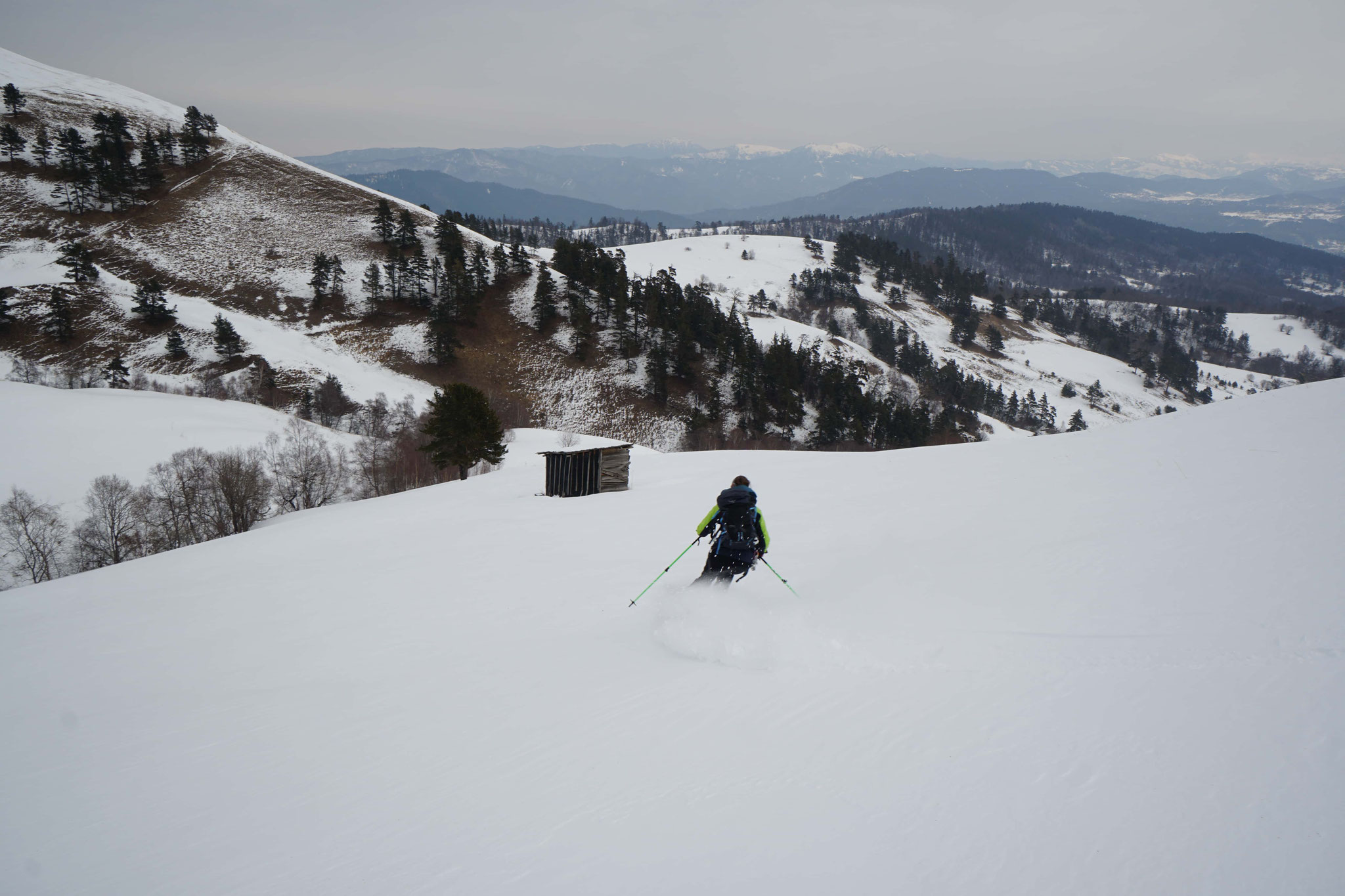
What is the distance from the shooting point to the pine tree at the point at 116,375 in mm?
51125

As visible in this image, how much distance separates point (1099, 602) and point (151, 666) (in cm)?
1409

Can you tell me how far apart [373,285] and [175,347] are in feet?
71.8

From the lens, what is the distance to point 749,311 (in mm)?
111875

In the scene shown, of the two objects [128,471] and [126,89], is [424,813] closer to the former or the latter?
[128,471]

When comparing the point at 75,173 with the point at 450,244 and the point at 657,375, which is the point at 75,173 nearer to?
the point at 450,244

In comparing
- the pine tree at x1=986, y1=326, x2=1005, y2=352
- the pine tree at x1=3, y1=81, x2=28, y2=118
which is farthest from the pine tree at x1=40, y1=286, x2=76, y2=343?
the pine tree at x1=986, y1=326, x2=1005, y2=352

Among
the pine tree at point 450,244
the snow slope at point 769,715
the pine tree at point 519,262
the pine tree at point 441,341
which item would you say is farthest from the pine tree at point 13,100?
the snow slope at point 769,715

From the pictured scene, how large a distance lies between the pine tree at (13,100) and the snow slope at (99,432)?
78.0 meters

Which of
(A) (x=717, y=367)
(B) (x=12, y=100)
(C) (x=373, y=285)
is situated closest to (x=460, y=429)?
(A) (x=717, y=367)

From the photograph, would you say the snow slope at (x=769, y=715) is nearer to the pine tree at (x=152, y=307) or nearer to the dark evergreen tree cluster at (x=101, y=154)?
the pine tree at (x=152, y=307)

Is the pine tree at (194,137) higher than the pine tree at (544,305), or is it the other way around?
the pine tree at (194,137)

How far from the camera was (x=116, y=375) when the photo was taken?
53188 millimetres

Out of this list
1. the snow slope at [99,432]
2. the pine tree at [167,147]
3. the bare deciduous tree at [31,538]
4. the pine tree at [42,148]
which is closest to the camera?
the bare deciduous tree at [31,538]

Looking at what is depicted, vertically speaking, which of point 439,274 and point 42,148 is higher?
point 42,148
